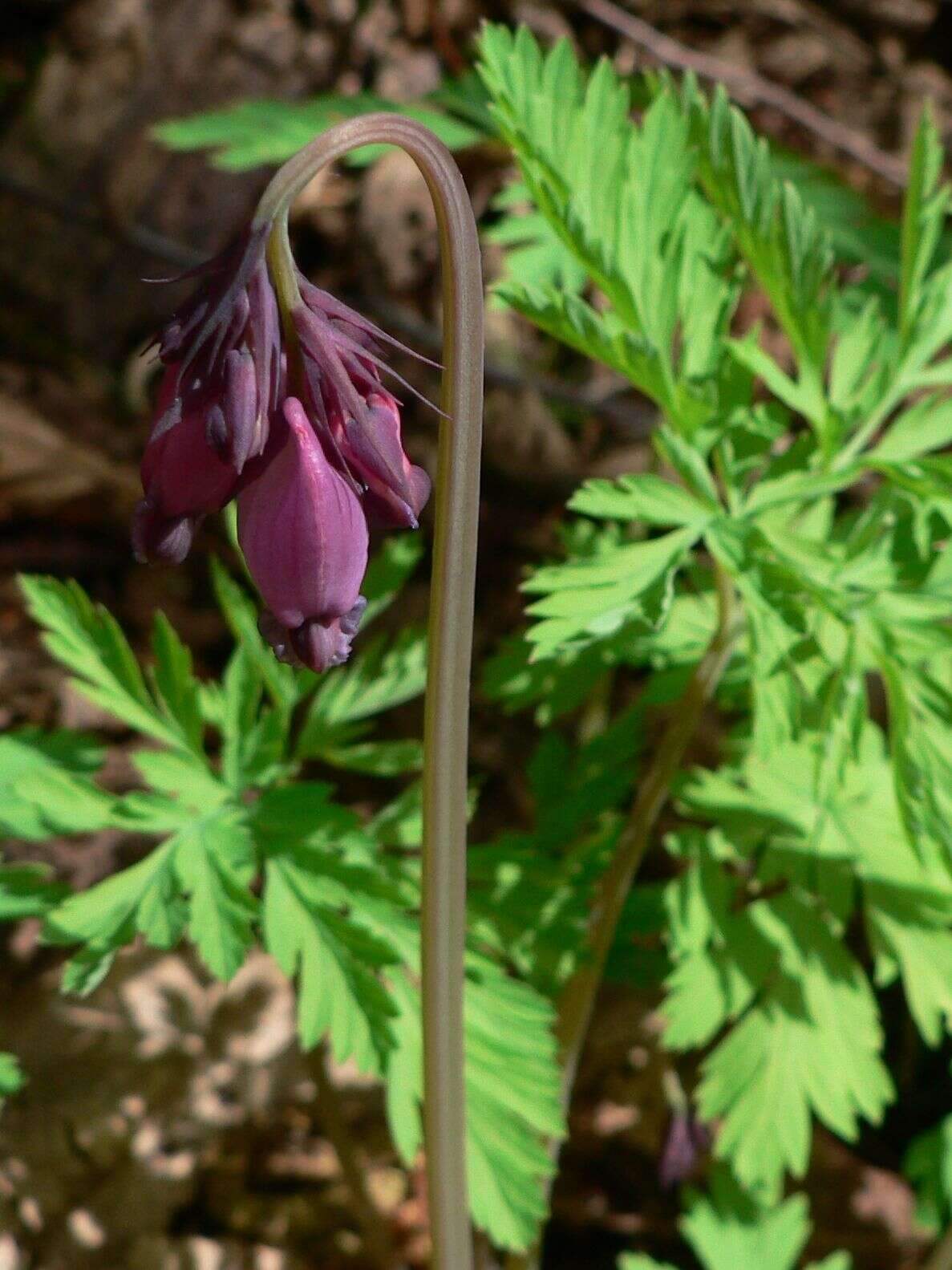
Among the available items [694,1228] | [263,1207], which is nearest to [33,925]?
[263,1207]

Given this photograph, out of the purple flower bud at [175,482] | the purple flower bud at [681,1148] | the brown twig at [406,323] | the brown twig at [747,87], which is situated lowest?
the purple flower bud at [681,1148]

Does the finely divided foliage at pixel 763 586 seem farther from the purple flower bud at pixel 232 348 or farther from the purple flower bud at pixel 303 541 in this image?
the purple flower bud at pixel 232 348

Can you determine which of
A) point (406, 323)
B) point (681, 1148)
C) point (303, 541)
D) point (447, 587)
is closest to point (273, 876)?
point (447, 587)

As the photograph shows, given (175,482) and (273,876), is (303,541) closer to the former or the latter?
(175,482)

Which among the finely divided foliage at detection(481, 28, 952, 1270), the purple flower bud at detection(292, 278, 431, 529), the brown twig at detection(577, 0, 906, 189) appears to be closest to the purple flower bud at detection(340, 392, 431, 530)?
the purple flower bud at detection(292, 278, 431, 529)

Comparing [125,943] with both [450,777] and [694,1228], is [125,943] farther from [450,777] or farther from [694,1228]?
[694,1228]

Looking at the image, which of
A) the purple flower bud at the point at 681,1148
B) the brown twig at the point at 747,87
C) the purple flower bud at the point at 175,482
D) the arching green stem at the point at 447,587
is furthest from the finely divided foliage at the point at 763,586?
the brown twig at the point at 747,87
